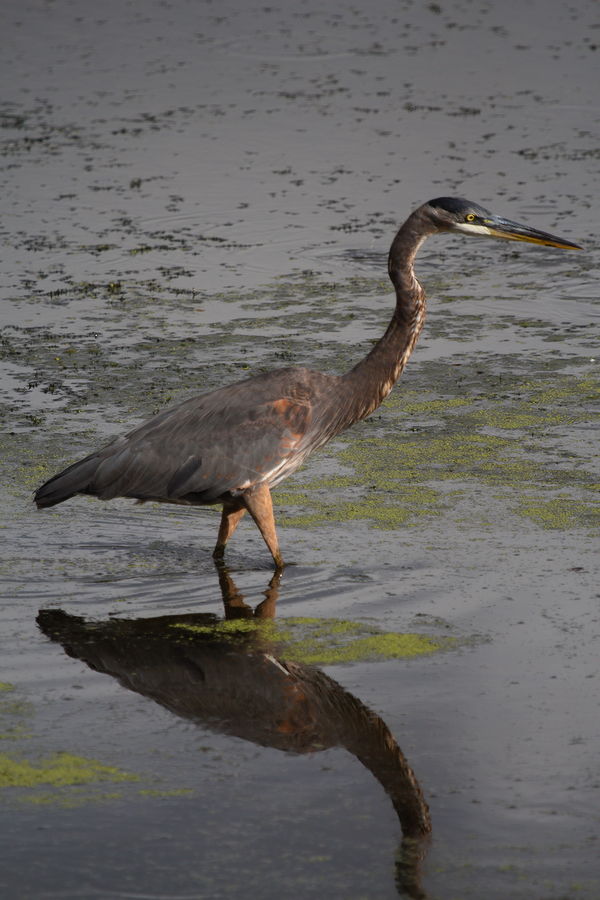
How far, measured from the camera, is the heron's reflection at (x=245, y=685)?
15.0 feet

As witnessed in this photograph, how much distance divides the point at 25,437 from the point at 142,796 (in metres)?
3.74

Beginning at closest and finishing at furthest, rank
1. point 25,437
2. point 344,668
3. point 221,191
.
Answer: point 344,668 < point 25,437 < point 221,191

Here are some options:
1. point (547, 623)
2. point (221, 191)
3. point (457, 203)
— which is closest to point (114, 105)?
point (221, 191)

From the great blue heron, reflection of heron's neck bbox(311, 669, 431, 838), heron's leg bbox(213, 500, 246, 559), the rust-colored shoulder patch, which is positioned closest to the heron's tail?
the great blue heron

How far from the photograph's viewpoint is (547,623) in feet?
18.6

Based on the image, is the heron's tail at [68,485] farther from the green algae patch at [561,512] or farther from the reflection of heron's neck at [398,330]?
the green algae patch at [561,512]

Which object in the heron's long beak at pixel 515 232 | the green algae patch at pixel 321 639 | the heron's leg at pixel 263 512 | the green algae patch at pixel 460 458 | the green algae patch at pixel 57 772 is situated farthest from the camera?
→ the green algae patch at pixel 460 458

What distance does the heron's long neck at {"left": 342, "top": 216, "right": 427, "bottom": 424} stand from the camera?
650 centimetres

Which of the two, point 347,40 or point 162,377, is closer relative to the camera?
point 162,377

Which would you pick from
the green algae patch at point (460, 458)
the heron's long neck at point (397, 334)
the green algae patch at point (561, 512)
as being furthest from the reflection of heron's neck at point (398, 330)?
the green algae patch at point (561, 512)

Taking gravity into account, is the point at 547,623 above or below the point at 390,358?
below

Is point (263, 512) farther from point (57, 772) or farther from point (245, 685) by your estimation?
point (57, 772)

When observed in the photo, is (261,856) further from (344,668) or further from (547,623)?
(547,623)

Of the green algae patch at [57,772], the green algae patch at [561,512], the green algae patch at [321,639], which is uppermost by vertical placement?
the green algae patch at [57,772]
